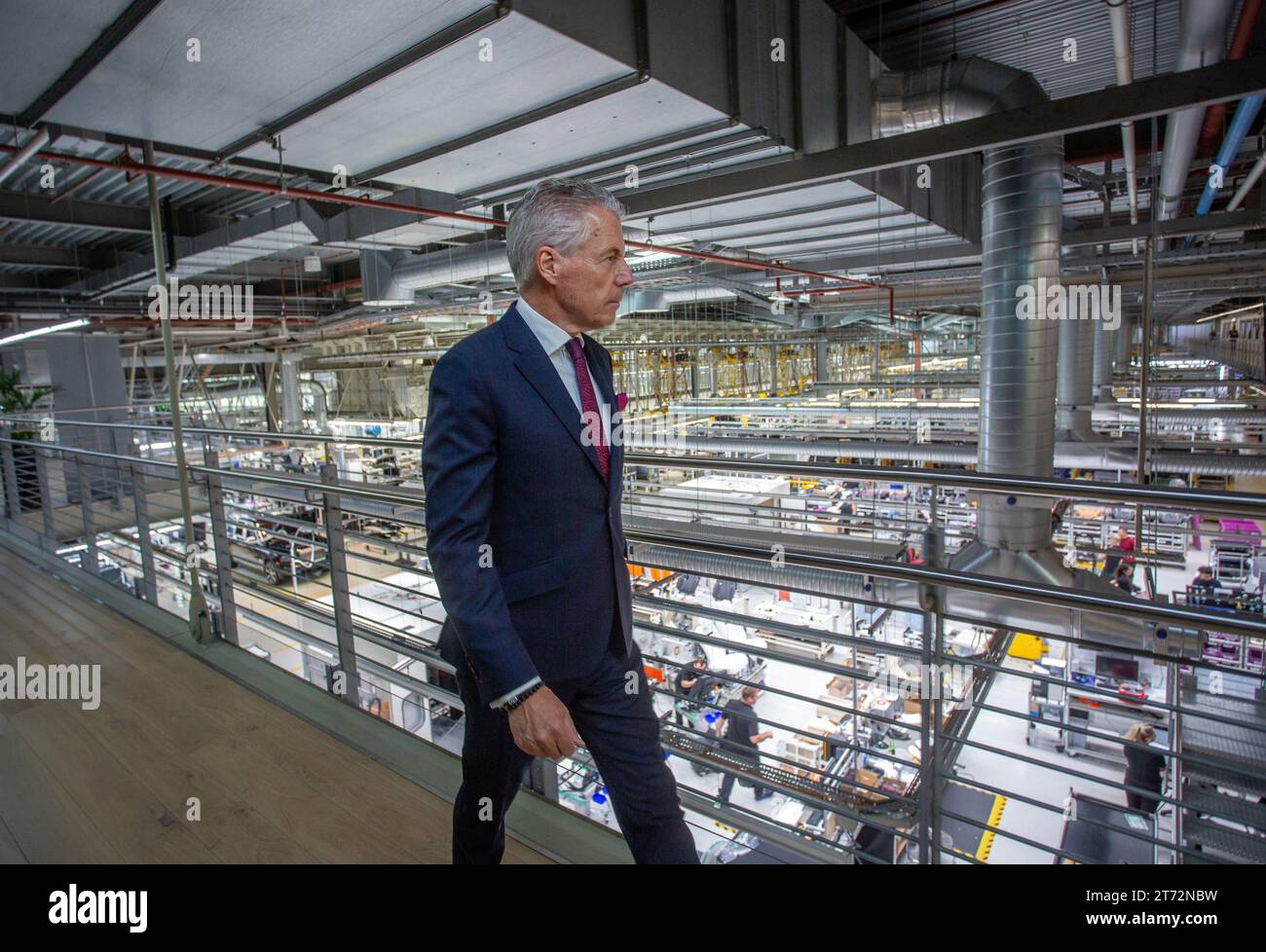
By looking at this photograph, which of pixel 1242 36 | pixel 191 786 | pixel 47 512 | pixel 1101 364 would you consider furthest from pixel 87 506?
pixel 1101 364

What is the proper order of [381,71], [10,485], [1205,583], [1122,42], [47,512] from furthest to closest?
[1205,583], [10,485], [47,512], [1122,42], [381,71]

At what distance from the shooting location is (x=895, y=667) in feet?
27.7

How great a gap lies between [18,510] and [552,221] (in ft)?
23.4

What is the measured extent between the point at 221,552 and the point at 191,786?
4.57 feet

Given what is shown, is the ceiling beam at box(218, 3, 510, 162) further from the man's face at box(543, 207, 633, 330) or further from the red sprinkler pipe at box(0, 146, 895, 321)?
the man's face at box(543, 207, 633, 330)

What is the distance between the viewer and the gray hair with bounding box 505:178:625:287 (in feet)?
3.64

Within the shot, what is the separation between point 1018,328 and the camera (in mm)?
5129

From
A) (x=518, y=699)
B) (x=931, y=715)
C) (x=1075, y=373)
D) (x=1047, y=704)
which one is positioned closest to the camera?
(x=518, y=699)

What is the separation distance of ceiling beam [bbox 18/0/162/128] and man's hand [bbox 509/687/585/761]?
8.36ft

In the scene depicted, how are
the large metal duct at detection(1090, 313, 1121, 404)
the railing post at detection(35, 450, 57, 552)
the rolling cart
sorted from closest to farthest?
the railing post at detection(35, 450, 57, 552) < the rolling cart < the large metal duct at detection(1090, 313, 1121, 404)

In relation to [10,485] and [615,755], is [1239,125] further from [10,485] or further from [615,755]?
[10,485]

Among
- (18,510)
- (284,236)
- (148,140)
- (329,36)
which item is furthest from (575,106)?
(18,510)

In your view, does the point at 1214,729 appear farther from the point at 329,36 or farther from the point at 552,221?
the point at 329,36

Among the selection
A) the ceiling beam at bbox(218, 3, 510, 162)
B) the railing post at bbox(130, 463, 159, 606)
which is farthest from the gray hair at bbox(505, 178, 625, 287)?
the railing post at bbox(130, 463, 159, 606)
